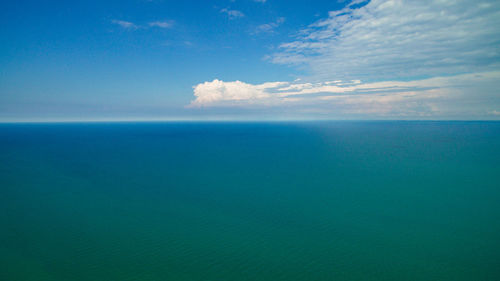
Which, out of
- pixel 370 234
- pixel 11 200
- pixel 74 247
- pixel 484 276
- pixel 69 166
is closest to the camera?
pixel 484 276

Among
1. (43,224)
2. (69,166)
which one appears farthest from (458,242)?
(69,166)

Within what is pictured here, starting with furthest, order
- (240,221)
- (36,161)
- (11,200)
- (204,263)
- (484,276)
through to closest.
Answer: (36,161), (11,200), (240,221), (204,263), (484,276)

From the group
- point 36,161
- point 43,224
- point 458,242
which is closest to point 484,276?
point 458,242

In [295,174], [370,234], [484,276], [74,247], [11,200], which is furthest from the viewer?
[295,174]

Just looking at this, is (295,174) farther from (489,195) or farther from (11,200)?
(11,200)

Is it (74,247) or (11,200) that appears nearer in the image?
(74,247)

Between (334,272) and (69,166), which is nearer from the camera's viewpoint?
(334,272)

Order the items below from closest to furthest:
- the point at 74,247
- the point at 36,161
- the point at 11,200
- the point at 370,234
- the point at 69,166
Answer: the point at 74,247 < the point at 370,234 < the point at 11,200 < the point at 69,166 < the point at 36,161

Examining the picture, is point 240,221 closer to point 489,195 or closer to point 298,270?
point 298,270
